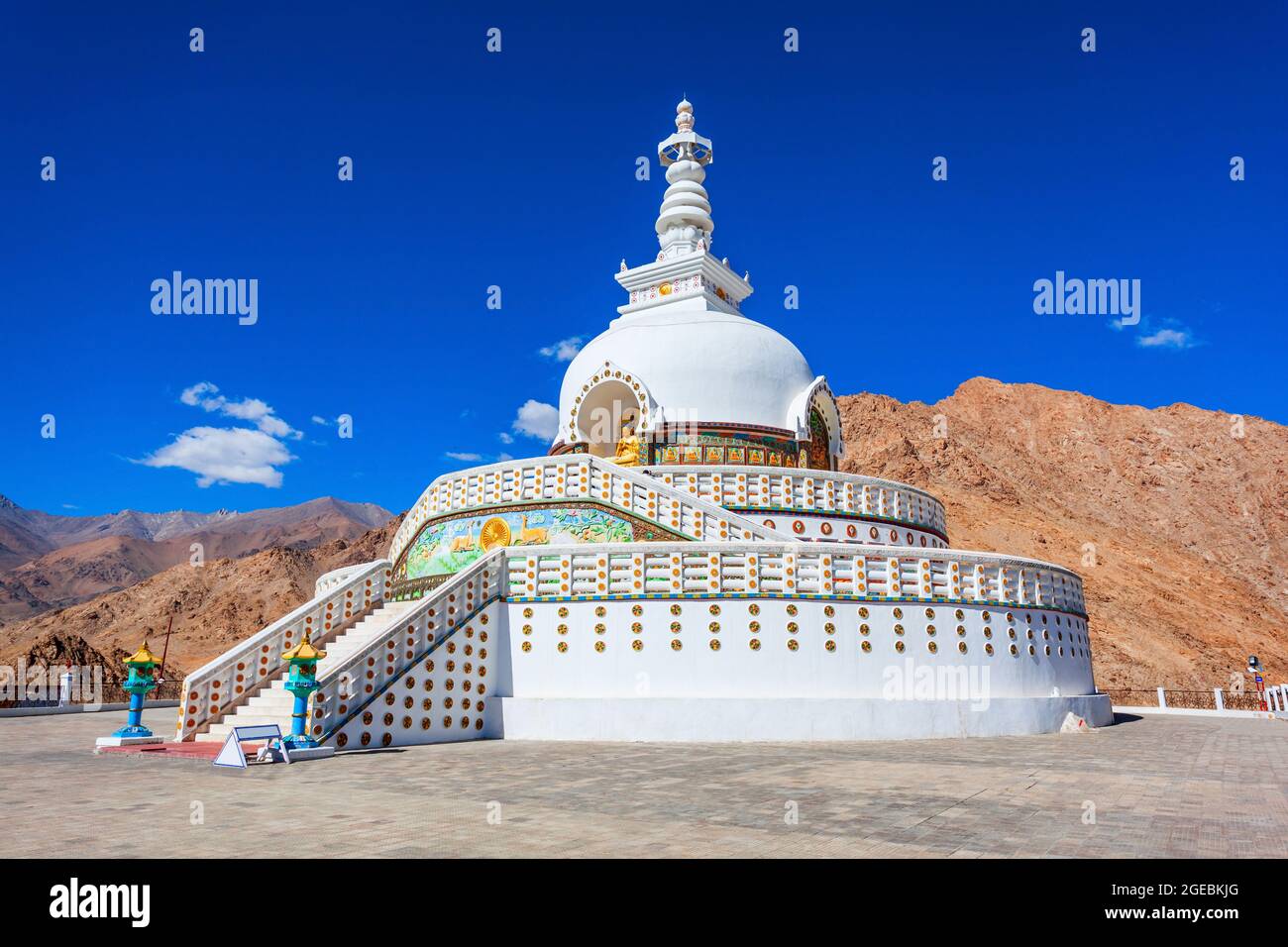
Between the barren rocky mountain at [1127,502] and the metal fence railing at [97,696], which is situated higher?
the barren rocky mountain at [1127,502]

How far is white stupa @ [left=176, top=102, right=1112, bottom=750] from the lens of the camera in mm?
14375

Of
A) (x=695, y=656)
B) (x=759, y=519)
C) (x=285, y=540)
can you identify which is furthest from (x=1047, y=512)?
(x=285, y=540)

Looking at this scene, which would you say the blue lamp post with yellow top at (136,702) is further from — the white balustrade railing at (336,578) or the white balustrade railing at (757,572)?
the white balustrade railing at (757,572)

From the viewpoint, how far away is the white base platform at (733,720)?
47.2 feet

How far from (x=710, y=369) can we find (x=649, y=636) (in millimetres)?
10959

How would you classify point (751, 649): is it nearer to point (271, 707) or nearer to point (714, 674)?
point (714, 674)

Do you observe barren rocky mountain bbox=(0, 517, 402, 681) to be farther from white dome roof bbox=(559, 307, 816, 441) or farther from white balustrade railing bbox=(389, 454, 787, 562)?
white balustrade railing bbox=(389, 454, 787, 562)

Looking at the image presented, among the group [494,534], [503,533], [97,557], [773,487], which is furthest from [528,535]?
[97,557]

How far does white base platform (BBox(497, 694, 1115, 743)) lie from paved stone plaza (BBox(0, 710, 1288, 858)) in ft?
3.87

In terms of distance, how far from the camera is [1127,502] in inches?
3068

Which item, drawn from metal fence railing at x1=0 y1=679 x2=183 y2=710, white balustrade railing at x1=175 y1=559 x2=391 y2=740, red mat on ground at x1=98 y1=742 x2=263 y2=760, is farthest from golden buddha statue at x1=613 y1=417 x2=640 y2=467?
metal fence railing at x1=0 y1=679 x2=183 y2=710

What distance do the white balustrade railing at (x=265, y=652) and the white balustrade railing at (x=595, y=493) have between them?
253 cm

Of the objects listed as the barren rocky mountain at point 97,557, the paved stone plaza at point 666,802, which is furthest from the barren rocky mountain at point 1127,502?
the barren rocky mountain at point 97,557
